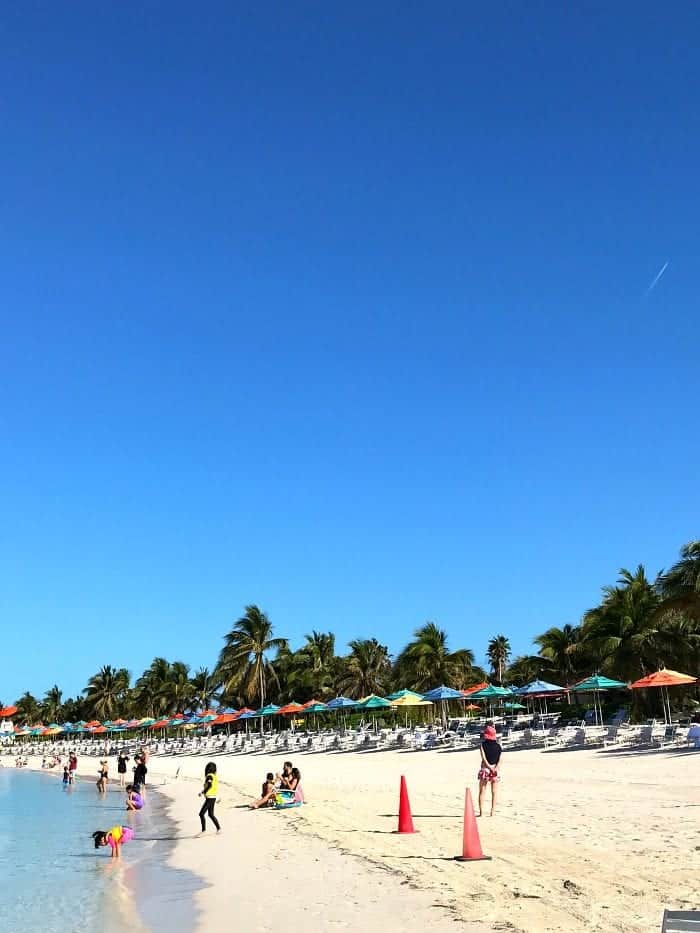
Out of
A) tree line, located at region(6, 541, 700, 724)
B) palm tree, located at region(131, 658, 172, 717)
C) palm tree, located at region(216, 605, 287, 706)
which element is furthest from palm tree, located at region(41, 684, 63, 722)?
palm tree, located at region(216, 605, 287, 706)

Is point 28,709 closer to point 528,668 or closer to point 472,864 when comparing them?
point 528,668

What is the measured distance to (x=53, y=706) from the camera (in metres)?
135

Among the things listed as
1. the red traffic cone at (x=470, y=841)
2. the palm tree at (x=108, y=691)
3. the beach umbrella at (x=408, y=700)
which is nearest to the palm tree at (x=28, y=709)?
the palm tree at (x=108, y=691)

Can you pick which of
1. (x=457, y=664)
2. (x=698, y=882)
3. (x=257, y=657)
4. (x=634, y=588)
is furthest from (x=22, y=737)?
(x=698, y=882)

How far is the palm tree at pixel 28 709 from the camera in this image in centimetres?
14500

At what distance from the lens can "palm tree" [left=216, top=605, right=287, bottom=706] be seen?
210 ft

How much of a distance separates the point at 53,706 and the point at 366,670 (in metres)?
91.7

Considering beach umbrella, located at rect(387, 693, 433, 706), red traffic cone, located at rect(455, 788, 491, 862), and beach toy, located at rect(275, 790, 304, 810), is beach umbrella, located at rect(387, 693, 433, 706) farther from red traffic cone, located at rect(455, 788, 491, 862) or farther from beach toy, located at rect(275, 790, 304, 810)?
red traffic cone, located at rect(455, 788, 491, 862)

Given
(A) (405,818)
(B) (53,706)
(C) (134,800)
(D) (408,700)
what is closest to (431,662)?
(D) (408,700)

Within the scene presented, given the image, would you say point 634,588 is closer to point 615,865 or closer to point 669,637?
point 669,637

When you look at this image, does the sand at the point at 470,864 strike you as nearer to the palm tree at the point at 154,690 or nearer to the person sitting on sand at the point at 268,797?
the person sitting on sand at the point at 268,797

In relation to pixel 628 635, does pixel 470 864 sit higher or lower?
lower

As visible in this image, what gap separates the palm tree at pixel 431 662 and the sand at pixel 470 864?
28651 mm

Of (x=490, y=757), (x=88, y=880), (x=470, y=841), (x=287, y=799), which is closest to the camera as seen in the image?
(x=470, y=841)
